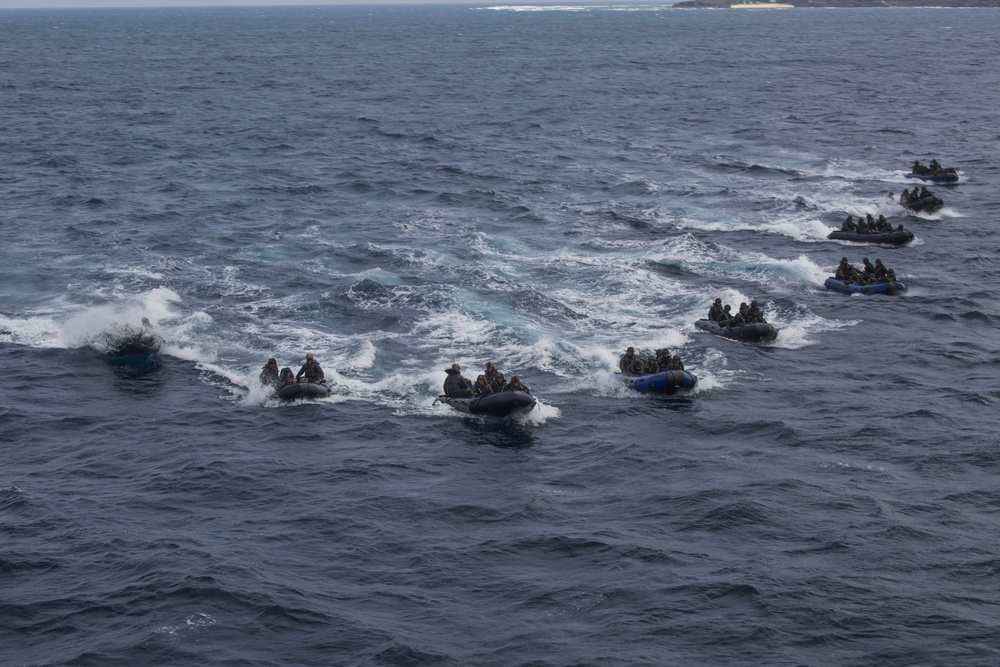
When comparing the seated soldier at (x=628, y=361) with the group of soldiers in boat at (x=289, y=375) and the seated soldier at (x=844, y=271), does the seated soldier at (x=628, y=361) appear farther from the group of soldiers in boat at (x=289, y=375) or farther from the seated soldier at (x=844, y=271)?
the seated soldier at (x=844, y=271)

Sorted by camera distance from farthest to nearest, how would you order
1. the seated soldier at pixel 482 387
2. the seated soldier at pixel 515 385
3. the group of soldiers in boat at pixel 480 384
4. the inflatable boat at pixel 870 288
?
the inflatable boat at pixel 870 288, the seated soldier at pixel 482 387, the group of soldiers in boat at pixel 480 384, the seated soldier at pixel 515 385

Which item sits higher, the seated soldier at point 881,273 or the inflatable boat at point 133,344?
the seated soldier at point 881,273

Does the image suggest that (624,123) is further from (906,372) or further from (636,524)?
(636,524)

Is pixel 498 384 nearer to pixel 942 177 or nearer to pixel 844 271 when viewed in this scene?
pixel 844 271

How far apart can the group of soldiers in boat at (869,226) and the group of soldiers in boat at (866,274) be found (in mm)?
8501

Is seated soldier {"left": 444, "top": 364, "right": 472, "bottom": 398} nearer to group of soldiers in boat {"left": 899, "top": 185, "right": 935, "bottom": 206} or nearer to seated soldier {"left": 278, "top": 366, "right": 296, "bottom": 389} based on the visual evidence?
seated soldier {"left": 278, "top": 366, "right": 296, "bottom": 389}

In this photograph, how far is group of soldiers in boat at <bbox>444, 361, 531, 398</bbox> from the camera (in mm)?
41906

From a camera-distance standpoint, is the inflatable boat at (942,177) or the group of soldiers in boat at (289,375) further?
the inflatable boat at (942,177)

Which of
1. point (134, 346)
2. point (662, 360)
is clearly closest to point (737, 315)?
point (662, 360)

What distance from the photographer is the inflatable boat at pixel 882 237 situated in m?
Result: 63.6

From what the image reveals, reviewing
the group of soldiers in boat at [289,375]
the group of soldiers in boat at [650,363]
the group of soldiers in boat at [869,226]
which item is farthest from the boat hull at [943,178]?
the group of soldiers in boat at [289,375]

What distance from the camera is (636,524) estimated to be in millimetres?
34250

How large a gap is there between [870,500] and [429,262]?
30.3m

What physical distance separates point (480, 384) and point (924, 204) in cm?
4046
